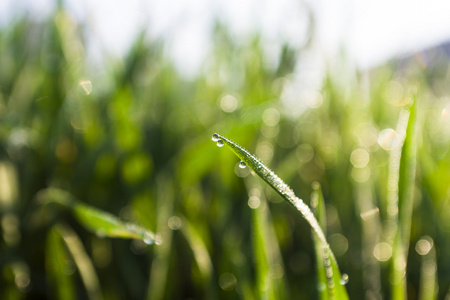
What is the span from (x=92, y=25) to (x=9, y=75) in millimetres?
226

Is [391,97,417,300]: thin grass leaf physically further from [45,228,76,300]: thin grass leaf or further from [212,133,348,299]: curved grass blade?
[45,228,76,300]: thin grass leaf

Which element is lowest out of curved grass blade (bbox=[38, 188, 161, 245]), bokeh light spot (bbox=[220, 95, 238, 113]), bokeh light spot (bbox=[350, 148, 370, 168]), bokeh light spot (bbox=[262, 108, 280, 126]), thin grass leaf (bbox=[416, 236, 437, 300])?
thin grass leaf (bbox=[416, 236, 437, 300])

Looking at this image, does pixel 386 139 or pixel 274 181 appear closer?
pixel 274 181

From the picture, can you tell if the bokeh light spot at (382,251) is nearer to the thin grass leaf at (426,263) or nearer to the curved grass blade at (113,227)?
the thin grass leaf at (426,263)

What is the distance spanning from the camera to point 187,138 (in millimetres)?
669

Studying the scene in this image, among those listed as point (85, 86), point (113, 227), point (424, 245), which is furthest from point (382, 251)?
point (85, 86)

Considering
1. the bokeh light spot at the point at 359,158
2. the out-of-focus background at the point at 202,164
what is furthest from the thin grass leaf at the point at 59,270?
the bokeh light spot at the point at 359,158

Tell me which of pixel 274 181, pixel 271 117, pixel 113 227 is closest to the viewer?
pixel 274 181

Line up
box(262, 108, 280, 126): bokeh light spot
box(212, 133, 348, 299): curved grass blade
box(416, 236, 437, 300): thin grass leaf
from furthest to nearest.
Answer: box(262, 108, 280, 126): bokeh light spot, box(416, 236, 437, 300): thin grass leaf, box(212, 133, 348, 299): curved grass blade

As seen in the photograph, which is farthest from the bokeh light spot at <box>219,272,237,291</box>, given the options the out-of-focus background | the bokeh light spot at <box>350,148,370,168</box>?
the bokeh light spot at <box>350,148,370,168</box>

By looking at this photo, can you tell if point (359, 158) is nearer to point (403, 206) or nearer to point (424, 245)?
point (424, 245)

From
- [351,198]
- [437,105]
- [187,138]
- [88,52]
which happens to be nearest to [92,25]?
[88,52]

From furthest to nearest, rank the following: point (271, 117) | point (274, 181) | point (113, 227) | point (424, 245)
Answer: point (271, 117)
point (424, 245)
point (113, 227)
point (274, 181)

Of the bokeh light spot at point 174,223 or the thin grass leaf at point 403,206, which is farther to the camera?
the bokeh light spot at point 174,223
